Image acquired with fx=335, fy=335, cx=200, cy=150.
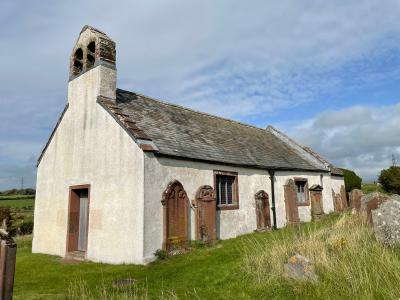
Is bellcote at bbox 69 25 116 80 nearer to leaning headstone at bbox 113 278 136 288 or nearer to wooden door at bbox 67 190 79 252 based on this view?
wooden door at bbox 67 190 79 252

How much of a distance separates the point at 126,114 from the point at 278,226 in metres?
9.81

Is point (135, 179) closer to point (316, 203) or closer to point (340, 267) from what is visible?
point (340, 267)

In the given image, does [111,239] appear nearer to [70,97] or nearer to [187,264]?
[187,264]

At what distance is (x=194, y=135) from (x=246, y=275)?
28.3ft

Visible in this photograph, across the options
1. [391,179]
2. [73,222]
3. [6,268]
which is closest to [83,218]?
[73,222]

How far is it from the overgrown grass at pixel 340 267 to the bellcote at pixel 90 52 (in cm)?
961

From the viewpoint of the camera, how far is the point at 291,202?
18.1m

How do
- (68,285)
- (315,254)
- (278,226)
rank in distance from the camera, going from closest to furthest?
(315,254) < (68,285) < (278,226)

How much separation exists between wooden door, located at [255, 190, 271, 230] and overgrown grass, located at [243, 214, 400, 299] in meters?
6.79

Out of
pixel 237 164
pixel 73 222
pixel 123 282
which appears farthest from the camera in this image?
pixel 237 164

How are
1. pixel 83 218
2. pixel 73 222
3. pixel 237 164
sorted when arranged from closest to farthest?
pixel 73 222 < pixel 83 218 < pixel 237 164

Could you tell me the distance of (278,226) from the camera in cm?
1731

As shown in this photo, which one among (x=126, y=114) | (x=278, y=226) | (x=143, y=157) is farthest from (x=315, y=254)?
(x=278, y=226)

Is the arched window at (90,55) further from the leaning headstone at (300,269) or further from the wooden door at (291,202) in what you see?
the wooden door at (291,202)
